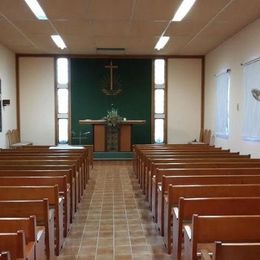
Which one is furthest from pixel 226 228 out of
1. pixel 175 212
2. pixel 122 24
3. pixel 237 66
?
pixel 237 66

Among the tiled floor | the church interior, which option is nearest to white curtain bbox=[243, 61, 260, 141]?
the church interior

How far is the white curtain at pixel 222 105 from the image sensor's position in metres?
8.70

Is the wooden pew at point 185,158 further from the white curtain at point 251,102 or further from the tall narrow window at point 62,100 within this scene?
the tall narrow window at point 62,100

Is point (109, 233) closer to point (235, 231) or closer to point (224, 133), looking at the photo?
point (235, 231)

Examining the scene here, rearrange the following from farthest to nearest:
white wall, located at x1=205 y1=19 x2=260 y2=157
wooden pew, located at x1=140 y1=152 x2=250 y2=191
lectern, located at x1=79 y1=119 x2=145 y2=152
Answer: lectern, located at x1=79 y1=119 x2=145 y2=152 < white wall, located at x1=205 y1=19 x2=260 y2=157 < wooden pew, located at x1=140 y1=152 x2=250 y2=191

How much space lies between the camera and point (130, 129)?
9977mm

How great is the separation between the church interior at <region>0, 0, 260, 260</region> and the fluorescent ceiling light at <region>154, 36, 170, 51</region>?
3 centimetres

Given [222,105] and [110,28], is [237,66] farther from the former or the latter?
[110,28]

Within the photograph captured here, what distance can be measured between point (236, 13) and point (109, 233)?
15.3 ft

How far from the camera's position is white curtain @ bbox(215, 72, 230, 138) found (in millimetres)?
8703

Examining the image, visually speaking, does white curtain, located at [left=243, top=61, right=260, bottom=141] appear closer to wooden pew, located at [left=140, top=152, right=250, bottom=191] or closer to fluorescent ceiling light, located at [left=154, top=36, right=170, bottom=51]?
wooden pew, located at [left=140, top=152, right=250, bottom=191]

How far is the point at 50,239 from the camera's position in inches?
111

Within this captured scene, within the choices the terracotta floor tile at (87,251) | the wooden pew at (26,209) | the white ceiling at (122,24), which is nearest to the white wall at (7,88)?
the white ceiling at (122,24)

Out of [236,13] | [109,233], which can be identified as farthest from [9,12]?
[109,233]
